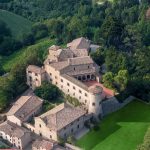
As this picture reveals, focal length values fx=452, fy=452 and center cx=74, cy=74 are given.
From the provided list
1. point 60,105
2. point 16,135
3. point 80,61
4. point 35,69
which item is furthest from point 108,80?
point 16,135

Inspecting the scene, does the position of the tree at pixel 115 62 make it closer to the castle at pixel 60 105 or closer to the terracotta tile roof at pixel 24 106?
the castle at pixel 60 105

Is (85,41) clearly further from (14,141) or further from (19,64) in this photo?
(14,141)

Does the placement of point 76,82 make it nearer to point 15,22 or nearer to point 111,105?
point 111,105

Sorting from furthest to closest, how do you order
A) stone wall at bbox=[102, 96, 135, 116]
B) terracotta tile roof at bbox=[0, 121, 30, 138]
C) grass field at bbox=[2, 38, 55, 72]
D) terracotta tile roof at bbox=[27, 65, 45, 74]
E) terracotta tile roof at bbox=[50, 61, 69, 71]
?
grass field at bbox=[2, 38, 55, 72] → terracotta tile roof at bbox=[27, 65, 45, 74] → terracotta tile roof at bbox=[50, 61, 69, 71] → stone wall at bbox=[102, 96, 135, 116] → terracotta tile roof at bbox=[0, 121, 30, 138]

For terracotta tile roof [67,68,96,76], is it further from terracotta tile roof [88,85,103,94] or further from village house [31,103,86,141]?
village house [31,103,86,141]

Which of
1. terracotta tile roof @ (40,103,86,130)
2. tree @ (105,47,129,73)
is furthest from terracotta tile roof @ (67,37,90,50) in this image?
terracotta tile roof @ (40,103,86,130)

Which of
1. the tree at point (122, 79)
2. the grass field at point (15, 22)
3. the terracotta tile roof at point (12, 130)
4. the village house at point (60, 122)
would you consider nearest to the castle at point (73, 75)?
the tree at point (122, 79)
